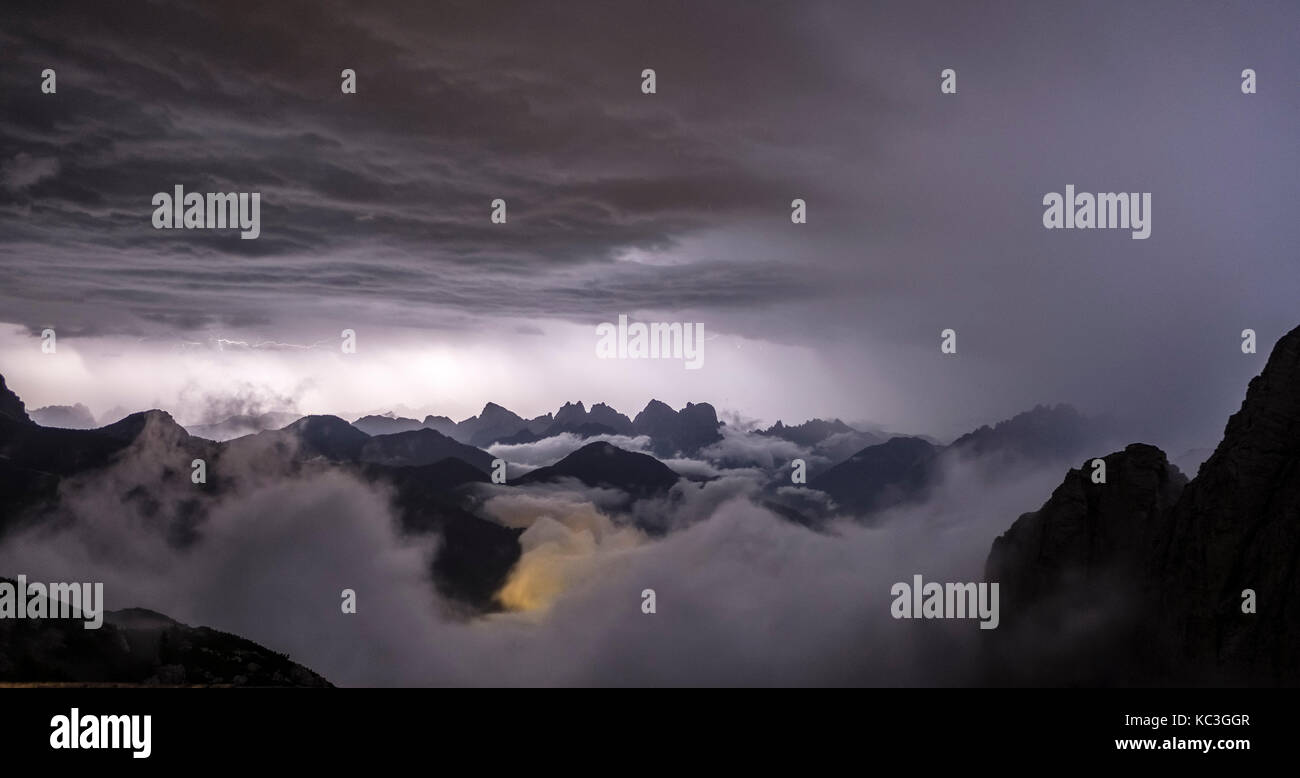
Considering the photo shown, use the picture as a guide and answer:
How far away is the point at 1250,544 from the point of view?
8181 cm

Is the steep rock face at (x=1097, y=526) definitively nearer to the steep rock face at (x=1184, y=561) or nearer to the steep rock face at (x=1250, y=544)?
the steep rock face at (x=1184, y=561)

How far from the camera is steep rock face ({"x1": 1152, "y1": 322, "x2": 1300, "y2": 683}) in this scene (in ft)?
250

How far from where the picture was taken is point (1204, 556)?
3425 inches

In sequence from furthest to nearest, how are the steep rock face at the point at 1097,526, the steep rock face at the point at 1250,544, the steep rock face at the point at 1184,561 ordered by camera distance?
1. the steep rock face at the point at 1097,526
2. the steep rock face at the point at 1184,561
3. the steep rock face at the point at 1250,544

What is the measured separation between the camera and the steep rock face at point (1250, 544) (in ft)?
250

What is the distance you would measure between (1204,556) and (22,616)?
12295 cm

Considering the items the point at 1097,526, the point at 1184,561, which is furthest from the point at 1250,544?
the point at 1097,526

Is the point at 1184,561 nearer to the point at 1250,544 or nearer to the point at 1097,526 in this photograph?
the point at 1250,544

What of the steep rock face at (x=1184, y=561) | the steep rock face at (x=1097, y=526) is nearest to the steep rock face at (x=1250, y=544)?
the steep rock face at (x=1184, y=561)

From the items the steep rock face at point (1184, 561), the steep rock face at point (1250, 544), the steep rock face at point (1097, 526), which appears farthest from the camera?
the steep rock face at point (1097, 526)
